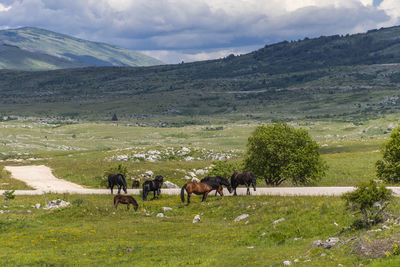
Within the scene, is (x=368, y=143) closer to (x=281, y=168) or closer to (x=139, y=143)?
(x=281, y=168)

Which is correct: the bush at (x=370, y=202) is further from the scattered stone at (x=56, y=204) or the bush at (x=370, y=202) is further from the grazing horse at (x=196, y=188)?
the scattered stone at (x=56, y=204)

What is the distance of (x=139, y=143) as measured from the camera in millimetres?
149000

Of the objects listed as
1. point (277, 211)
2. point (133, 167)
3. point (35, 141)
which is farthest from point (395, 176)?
point (35, 141)

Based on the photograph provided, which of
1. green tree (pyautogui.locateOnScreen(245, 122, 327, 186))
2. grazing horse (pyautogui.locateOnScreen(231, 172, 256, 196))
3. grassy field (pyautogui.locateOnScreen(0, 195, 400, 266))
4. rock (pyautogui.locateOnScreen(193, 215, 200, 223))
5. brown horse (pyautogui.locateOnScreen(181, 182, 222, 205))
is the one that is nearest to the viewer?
grassy field (pyautogui.locateOnScreen(0, 195, 400, 266))

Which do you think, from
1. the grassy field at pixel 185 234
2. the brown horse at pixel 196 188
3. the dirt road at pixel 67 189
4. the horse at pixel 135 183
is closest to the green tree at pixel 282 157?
the dirt road at pixel 67 189

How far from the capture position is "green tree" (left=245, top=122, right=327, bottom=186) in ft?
165

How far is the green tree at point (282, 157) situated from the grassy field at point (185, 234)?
1635 centimetres

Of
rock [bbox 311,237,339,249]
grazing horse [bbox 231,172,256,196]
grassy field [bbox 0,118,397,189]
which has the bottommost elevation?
grassy field [bbox 0,118,397,189]

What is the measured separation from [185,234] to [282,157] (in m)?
25.0

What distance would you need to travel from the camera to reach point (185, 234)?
1100 inches

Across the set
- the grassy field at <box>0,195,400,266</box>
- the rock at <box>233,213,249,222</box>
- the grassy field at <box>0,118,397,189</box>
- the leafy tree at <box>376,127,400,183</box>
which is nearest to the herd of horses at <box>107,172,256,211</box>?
the grassy field at <box>0,195,400,266</box>

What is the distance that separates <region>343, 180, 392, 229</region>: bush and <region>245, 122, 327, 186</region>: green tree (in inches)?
1000

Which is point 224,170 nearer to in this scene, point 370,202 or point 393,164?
point 393,164

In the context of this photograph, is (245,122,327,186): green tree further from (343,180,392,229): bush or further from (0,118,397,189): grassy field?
(343,180,392,229): bush
